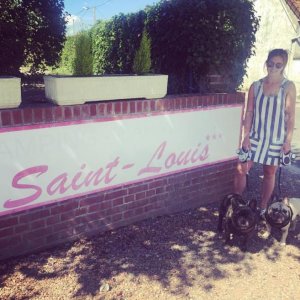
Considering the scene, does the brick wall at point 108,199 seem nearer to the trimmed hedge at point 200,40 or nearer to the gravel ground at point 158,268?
the gravel ground at point 158,268

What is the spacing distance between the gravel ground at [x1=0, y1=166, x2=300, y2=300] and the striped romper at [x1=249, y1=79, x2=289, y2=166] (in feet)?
3.16

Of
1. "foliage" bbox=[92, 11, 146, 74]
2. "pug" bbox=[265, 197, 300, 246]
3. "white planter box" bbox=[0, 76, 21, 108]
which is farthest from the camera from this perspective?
"foliage" bbox=[92, 11, 146, 74]

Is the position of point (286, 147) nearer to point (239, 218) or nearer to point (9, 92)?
point (239, 218)

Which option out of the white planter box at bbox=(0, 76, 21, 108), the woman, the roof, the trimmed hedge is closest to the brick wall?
the white planter box at bbox=(0, 76, 21, 108)

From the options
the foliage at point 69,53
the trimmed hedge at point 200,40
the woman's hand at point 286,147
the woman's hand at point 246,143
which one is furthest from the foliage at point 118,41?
the woman's hand at point 286,147

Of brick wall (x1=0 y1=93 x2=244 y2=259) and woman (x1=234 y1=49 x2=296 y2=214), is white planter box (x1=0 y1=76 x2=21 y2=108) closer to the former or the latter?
brick wall (x1=0 y1=93 x2=244 y2=259)

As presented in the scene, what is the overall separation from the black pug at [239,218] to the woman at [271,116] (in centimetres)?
63

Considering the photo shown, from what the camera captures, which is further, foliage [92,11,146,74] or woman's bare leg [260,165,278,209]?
foliage [92,11,146,74]

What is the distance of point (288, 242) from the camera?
3848 millimetres

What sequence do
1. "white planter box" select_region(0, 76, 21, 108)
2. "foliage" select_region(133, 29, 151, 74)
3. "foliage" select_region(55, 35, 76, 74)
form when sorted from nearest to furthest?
"white planter box" select_region(0, 76, 21, 108) < "foliage" select_region(55, 35, 76, 74) < "foliage" select_region(133, 29, 151, 74)

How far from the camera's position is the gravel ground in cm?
294

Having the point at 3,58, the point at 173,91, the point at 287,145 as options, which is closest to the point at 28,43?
the point at 3,58

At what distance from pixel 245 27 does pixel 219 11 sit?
1.43 feet

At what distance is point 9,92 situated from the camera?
117 inches
